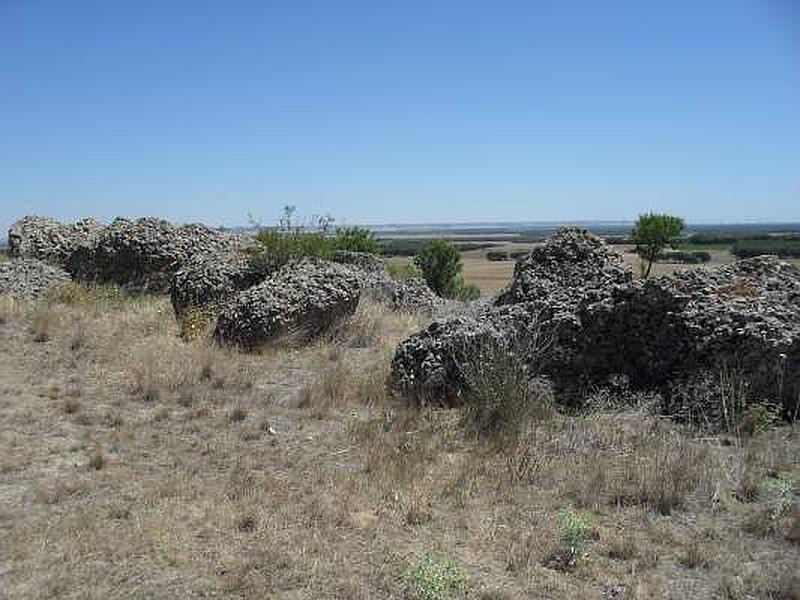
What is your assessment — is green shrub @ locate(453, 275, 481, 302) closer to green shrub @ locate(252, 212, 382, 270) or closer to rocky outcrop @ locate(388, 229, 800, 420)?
Answer: green shrub @ locate(252, 212, 382, 270)

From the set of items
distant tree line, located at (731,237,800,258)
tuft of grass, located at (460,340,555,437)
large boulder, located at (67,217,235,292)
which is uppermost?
large boulder, located at (67,217,235,292)

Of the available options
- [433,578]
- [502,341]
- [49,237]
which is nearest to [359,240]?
[49,237]

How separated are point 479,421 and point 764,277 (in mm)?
3167

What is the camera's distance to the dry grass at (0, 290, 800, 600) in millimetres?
3738

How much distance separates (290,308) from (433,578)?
619cm

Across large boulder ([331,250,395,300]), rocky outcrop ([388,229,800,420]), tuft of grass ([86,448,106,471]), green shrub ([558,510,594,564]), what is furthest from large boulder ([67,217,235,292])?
green shrub ([558,510,594,564])

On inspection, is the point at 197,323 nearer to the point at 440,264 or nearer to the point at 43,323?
the point at 43,323

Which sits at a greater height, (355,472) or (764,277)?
(764,277)

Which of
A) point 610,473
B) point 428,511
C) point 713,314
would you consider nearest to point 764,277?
point 713,314

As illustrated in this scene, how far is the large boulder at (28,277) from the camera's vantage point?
1211 centimetres

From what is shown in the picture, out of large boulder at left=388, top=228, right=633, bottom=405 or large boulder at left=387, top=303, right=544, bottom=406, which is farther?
large boulder at left=388, top=228, right=633, bottom=405

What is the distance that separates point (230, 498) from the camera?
4.70m

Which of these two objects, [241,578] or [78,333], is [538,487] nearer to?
[241,578]

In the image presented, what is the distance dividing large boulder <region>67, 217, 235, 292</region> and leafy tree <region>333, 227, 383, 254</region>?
5411 mm
